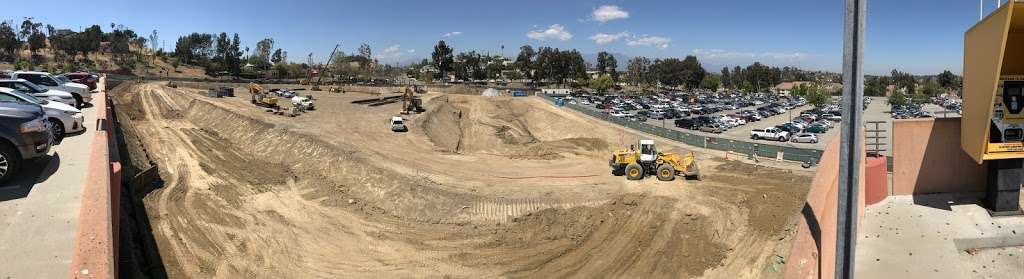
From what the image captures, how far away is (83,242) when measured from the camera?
7273mm

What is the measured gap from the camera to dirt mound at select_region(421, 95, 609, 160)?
139ft

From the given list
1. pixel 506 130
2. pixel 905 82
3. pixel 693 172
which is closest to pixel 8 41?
pixel 506 130

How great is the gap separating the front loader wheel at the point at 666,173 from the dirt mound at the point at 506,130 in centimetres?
1039

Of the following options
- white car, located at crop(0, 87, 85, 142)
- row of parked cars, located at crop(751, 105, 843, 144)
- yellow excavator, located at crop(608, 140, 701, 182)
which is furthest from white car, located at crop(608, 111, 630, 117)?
white car, located at crop(0, 87, 85, 142)

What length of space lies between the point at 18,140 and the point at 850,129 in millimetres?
15737

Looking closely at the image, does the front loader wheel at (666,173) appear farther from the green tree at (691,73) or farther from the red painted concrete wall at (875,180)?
the green tree at (691,73)

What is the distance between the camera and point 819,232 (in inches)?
386

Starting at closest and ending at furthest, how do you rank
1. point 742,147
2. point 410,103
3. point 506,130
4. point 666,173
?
1. point 666,173
2. point 742,147
3. point 506,130
4. point 410,103

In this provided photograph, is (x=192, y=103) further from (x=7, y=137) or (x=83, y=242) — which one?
(x=83, y=242)

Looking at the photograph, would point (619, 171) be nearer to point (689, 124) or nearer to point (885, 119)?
point (689, 124)

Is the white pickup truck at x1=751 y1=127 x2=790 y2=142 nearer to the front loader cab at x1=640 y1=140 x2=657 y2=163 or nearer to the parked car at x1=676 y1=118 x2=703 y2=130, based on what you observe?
the parked car at x1=676 y1=118 x2=703 y2=130

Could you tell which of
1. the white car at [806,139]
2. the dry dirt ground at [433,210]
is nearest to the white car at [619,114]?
the white car at [806,139]

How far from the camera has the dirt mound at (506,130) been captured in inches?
1668

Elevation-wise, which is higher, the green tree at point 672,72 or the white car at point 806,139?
the green tree at point 672,72
